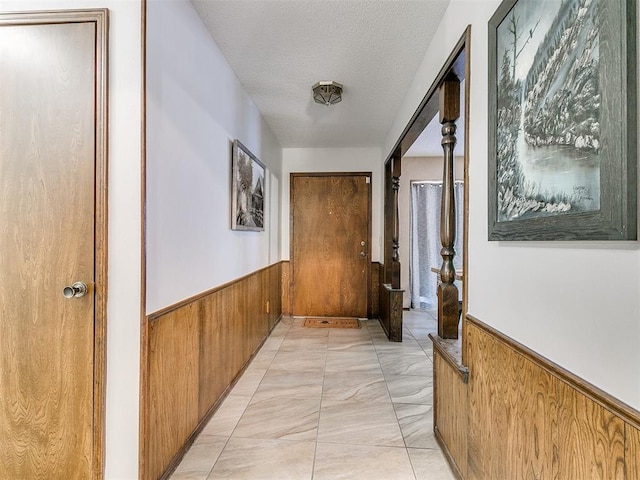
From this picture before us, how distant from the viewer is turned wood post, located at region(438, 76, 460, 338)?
1.81 m

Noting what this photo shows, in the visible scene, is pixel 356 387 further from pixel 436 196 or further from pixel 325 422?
pixel 436 196

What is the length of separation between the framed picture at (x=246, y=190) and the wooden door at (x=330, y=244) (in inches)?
51.6

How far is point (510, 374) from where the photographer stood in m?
1.09

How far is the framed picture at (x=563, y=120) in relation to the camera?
2.12 feet

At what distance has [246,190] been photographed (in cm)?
281

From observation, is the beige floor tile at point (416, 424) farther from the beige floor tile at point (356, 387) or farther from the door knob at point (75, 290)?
the door knob at point (75, 290)

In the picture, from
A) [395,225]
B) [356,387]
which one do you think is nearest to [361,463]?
[356,387]

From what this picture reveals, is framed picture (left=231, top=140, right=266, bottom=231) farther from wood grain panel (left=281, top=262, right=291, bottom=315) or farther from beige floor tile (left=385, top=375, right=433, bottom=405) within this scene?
beige floor tile (left=385, top=375, right=433, bottom=405)

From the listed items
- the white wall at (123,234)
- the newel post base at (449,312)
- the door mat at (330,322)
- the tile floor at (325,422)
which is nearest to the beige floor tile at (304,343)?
the tile floor at (325,422)

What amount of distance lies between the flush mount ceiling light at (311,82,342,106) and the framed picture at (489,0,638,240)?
1644mm

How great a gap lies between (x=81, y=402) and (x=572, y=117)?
1938 mm

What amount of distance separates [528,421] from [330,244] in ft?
12.4

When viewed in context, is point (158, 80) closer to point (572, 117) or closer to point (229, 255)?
point (229, 255)

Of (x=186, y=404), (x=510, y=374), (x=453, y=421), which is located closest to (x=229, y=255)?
(x=186, y=404)
